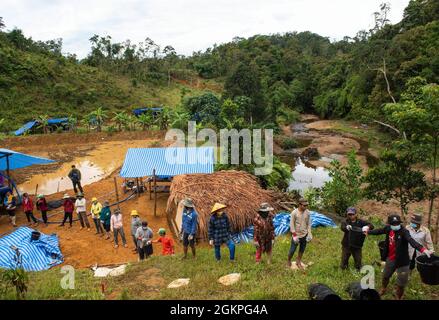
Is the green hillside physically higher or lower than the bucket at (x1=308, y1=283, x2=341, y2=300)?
higher

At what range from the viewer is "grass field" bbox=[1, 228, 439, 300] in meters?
6.01

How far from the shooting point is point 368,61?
119 ft

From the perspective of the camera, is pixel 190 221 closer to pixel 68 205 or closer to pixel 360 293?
pixel 360 293

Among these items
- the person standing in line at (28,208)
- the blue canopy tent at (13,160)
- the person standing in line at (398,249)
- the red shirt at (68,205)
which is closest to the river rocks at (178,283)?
the person standing in line at (398,249)

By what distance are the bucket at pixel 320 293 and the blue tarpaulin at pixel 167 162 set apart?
8396 millimetres

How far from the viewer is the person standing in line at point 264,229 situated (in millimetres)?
6992

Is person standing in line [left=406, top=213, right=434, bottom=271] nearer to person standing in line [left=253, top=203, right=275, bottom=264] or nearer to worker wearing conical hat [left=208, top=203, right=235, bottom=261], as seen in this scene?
person standing in line [left=253, top=203, right=275, bottom=264]

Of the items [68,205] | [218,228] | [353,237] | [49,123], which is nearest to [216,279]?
[218,228]

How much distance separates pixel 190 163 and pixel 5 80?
2808 cm

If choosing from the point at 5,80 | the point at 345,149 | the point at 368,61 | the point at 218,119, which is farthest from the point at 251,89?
the point at 5,80

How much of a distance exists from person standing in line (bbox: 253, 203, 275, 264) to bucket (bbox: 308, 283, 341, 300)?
4.92 ft

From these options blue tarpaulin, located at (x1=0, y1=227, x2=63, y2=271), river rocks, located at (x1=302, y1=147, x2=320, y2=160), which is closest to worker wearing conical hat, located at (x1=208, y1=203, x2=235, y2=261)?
blue tarpaulin, located at (x1=0, y1=227, x2=63, y2=271)

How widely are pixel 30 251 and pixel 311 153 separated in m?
23.2

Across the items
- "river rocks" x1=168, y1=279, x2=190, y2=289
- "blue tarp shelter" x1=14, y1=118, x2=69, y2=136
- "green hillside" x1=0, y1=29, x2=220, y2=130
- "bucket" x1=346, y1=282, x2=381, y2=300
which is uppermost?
"green hillside" x1=0, y1=29, x2=220, y2=130
